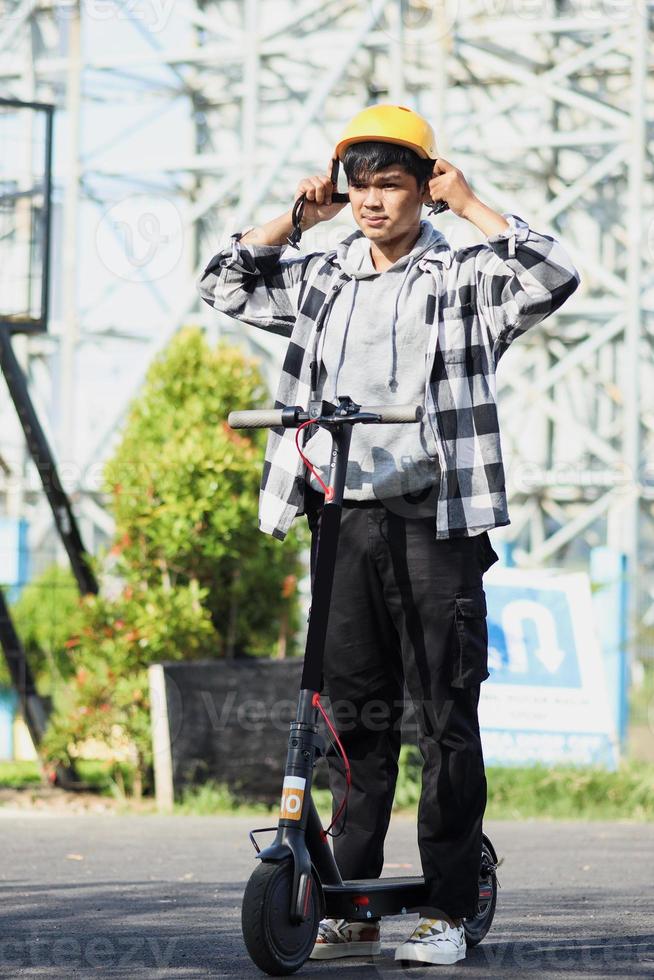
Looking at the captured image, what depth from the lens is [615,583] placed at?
9.93m

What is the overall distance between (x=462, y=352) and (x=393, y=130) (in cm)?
52

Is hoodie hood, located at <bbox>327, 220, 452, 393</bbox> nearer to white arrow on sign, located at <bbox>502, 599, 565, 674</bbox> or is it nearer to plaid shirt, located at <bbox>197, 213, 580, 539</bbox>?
plaid shirt, located at <bbox>197, 213, 580, 539</bbox>

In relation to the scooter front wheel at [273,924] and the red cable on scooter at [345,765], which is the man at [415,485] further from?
the scooter front wheel at [273,924]

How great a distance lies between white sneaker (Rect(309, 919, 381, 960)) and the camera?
3.76m

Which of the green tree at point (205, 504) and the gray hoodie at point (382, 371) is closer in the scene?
the gray hoodie at point (382, 371)

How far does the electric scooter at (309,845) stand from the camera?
3.39m

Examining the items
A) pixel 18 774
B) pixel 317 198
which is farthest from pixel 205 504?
pixel 317 198

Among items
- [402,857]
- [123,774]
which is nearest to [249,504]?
[123,774]

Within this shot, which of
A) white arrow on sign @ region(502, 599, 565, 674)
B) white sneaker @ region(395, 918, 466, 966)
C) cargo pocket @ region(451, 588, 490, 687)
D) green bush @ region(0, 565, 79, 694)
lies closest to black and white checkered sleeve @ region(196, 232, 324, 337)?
cargo pocket @ region(451, 588, 490, 687)

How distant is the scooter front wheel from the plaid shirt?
80 cm

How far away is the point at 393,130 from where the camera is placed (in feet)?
12.3

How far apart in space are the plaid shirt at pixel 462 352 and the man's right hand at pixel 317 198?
12 centimetres

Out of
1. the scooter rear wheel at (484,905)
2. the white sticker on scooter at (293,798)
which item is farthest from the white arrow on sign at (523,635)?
the white sticker on scooter at (293,798)

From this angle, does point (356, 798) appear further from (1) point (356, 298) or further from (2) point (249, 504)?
(2) point (249, 504)
